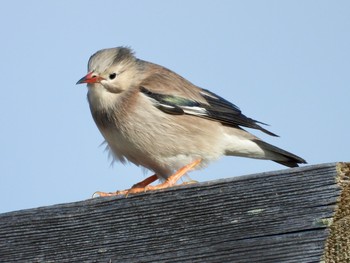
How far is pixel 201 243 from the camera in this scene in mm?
4043

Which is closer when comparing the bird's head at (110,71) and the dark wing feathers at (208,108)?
the dark wing feathers at (208,108)

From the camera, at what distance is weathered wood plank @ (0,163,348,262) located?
3.81m

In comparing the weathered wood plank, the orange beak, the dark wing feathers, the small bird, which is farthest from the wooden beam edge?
the orange beak

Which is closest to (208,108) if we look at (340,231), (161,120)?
(161,120)

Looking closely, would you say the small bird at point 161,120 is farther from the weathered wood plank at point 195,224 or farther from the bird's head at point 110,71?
the weathered wood plank at point 195,224

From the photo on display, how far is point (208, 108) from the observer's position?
8203 mm

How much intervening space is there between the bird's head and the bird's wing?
0.22 meters

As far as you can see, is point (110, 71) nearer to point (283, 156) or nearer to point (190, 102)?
point (190, 102)

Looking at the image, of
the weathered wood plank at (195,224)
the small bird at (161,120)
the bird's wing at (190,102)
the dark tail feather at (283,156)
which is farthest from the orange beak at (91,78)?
the weathered wood plank at (195,224)

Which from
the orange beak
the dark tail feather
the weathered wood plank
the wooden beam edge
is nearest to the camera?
the wooden beam edge

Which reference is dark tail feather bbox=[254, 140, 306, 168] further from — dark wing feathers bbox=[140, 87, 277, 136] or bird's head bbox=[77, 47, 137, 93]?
bird's head bbox=[77, 47, 137, 93]

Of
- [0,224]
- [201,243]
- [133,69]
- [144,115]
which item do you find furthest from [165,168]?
[201,243]

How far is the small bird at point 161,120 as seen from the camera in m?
7.49

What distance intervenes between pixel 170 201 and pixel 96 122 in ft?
12.1
